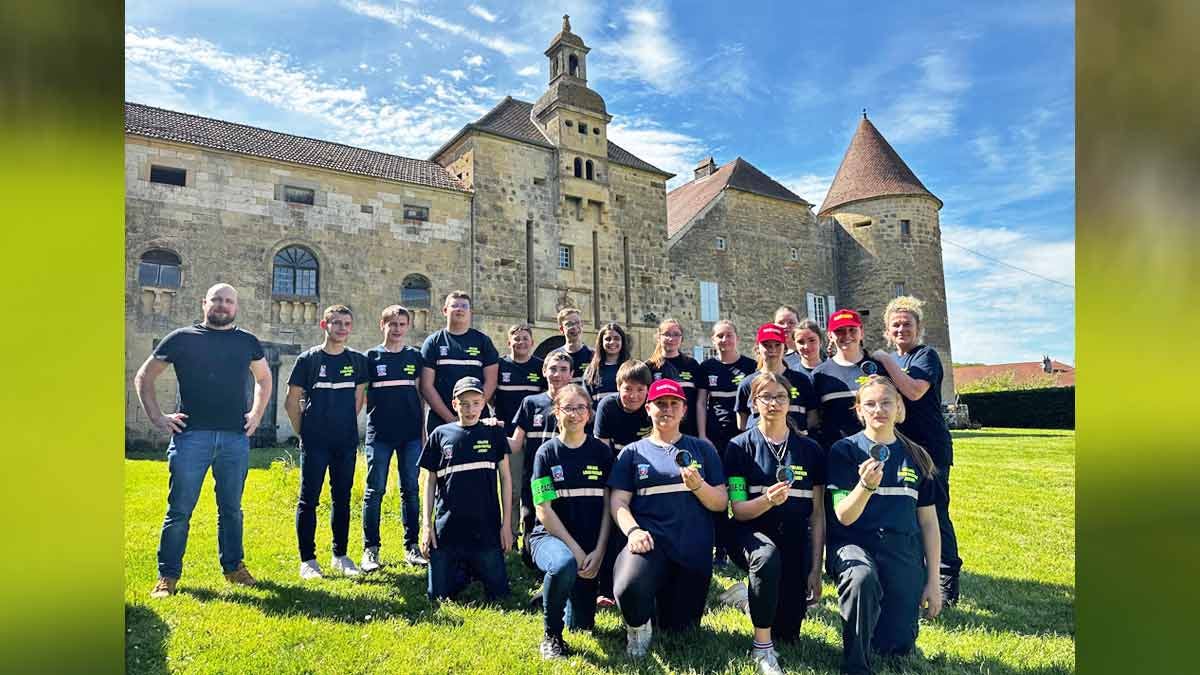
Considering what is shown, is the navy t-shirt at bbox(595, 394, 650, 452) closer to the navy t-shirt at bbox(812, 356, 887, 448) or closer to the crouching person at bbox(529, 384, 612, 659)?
the crouching person at bbox(529, 384, 612, 659)

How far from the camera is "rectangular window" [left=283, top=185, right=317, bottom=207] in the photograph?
15.6 m

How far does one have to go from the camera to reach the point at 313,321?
52.0 feet

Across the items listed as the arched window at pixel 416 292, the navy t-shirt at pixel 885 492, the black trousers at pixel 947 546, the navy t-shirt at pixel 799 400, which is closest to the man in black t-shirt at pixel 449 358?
the navy t-shirt at pixel 799 400

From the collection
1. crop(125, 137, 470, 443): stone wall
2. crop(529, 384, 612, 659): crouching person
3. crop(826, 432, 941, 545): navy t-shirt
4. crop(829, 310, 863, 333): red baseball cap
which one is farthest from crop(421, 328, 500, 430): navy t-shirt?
crop(125, 137, 470, 443): stone wall

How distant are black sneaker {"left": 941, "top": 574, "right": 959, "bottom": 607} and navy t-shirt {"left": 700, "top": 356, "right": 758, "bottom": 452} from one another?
1.76m

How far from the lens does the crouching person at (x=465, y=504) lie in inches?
176

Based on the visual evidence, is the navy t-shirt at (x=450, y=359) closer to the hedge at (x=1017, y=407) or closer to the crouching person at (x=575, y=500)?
the crouching person at (x=575, y=500)

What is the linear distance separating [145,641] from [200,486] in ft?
3.41
